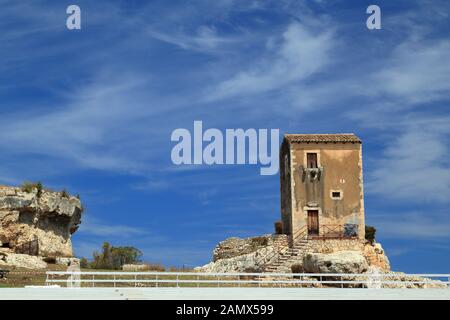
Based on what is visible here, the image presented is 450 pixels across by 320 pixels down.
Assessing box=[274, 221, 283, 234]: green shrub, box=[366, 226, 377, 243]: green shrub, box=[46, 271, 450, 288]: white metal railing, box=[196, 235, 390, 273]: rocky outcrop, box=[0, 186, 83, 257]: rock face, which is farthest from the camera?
box=[274, 221, 283, 234]: green shrub

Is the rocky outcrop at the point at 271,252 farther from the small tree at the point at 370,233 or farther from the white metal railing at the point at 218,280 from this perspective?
the white metal railing at the point at 218,280

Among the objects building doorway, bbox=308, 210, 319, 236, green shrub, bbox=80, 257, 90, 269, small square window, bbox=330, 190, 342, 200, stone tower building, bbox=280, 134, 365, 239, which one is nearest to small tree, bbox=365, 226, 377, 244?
stone tower building, bbox=280, 134, 365, 239

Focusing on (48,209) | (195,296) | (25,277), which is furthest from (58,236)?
(195,296)

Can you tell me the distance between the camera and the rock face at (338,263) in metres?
38.0

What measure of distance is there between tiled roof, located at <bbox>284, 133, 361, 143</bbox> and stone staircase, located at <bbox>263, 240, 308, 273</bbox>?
712 centimetres

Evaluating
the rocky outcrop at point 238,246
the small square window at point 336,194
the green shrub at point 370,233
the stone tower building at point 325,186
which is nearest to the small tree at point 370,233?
the green shrub at point 370,233

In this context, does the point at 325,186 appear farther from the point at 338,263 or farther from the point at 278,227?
the point at 338,263

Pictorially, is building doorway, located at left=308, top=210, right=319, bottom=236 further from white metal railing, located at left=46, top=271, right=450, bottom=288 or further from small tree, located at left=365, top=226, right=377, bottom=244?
white metal railing, located at left=46, top=271, right=450, bottom=288

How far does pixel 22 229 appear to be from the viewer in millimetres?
47188

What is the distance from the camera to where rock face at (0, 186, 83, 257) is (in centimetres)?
4659

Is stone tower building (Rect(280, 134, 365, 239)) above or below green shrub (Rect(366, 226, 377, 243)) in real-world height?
above

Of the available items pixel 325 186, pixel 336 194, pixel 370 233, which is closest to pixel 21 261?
pixel 325 186

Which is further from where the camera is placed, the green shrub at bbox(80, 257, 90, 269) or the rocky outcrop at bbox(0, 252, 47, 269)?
the green shrub at bbox(80, 257, 90, 269)
